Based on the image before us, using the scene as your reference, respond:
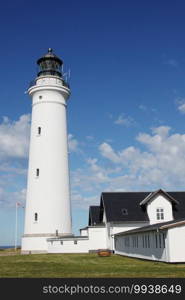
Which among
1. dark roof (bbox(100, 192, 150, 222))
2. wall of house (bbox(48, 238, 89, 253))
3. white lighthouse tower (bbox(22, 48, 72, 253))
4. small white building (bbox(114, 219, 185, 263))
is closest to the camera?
small white building (bbox(114, 219, 185, 263))

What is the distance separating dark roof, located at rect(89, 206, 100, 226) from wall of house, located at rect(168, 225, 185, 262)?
72.2 feet

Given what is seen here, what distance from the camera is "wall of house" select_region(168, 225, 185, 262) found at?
25125 mm

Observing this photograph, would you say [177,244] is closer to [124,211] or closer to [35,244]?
[124,211]

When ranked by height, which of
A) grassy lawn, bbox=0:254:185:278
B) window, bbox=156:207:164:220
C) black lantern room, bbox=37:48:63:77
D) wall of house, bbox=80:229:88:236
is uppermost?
black lantern room, bbox=37:48:63:77

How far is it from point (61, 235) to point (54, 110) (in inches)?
507

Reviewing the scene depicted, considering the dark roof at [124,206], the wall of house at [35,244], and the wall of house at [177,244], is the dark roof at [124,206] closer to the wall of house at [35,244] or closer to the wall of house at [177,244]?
the wall of house at [35,244]

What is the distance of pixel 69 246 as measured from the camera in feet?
132

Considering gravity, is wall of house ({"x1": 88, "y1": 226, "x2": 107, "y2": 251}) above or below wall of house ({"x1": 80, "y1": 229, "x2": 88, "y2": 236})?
below

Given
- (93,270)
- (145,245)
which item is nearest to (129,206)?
(145,245)

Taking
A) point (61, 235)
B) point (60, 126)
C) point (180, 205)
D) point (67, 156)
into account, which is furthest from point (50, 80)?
point (180, 205)

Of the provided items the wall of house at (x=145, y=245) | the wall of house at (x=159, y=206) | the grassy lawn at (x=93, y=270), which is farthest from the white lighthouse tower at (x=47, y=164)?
the grassy lawn at (x=93, y=270)

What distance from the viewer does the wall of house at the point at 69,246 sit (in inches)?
1545

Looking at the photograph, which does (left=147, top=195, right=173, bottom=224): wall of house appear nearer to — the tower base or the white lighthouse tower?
the white lighthouse tower

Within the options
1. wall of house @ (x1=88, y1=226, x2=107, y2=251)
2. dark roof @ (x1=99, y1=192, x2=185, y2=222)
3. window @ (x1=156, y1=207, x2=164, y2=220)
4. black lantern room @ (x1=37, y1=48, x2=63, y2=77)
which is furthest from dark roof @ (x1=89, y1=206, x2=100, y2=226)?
black lantern room @ (x1=37, y1=48, x2=63, y2=77)
